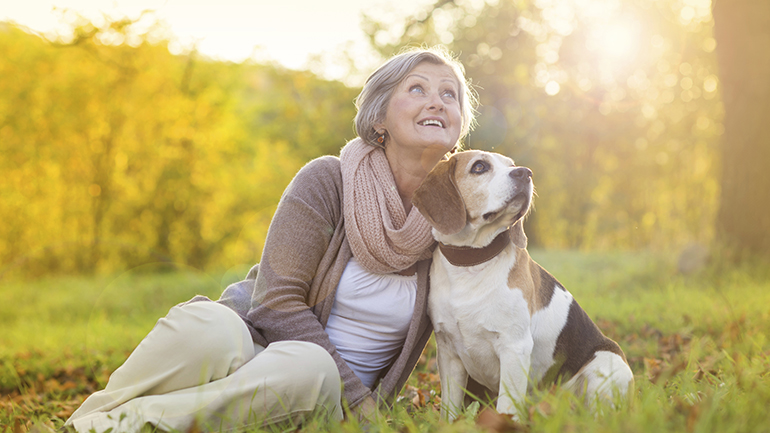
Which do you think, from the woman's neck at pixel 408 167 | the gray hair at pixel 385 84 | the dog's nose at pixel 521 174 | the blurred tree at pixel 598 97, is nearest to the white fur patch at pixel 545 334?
the dog's nose at pixel 521 174

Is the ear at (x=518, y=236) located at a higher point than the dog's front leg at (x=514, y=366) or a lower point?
higher

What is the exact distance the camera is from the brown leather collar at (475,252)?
2.50 metres

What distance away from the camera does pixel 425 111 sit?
2.87 meters

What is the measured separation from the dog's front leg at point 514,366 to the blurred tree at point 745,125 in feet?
17.4

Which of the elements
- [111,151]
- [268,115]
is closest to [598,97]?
[268,115]

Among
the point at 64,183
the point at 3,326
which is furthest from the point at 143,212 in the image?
the point at 3,326

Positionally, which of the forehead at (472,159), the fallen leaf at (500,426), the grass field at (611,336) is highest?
the forehead at (472,159)

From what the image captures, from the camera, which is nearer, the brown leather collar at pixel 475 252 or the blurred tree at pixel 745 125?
the brown leather collar at pixel 475 252

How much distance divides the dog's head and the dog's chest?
0.19 metres

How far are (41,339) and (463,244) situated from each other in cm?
503

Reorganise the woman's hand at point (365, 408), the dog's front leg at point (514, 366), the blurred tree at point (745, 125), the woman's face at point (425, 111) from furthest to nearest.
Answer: the blurred tree at point (745, 125), the woman's face at point (425, 111), the woman's hand at point (365, 408), the dog's front leg at point (514, 366)

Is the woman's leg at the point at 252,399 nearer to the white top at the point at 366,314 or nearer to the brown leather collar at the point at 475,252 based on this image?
the white top at the point at 366,314

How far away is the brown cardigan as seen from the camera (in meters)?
2.60

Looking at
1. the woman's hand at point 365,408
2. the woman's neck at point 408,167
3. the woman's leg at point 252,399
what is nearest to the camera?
the woman's leg at point 252,399
